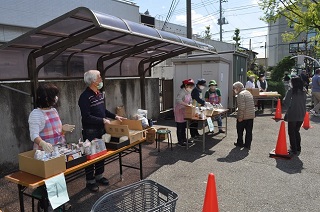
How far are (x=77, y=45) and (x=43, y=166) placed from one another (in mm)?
3277

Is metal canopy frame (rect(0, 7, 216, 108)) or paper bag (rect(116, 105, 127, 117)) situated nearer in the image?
metal canopy frame (rect(0, 7, 216, 108))

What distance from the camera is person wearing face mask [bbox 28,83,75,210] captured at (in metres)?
2.85

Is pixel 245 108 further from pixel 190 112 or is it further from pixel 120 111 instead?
pixel 120 111

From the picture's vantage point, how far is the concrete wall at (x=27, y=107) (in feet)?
14.9

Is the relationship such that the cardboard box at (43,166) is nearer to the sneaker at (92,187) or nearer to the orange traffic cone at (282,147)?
the sneaker at (92,187)

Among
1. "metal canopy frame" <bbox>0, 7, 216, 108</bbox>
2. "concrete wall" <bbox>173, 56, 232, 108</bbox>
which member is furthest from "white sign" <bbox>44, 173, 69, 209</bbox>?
"concrete wall" <bbox>173, 56, 232, 108</bbox>

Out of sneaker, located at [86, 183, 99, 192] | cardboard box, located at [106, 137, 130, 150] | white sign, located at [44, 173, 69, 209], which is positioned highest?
cardboard box, located at [106, 137, 130, 150]

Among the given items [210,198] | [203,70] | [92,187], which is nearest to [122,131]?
[92,187]

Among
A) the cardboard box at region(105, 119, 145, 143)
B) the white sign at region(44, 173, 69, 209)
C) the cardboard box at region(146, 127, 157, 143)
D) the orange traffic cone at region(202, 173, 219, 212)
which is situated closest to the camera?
the white sign at region(44, 173, 69, 209)

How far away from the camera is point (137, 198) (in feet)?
7.98

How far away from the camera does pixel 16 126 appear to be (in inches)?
185

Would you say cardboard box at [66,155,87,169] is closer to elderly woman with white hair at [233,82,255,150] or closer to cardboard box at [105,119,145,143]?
cardboard box at [105,119,145,143]

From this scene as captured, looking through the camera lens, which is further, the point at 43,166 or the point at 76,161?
the point at 76,161

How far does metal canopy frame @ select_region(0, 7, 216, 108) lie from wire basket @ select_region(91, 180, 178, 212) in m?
2.08
